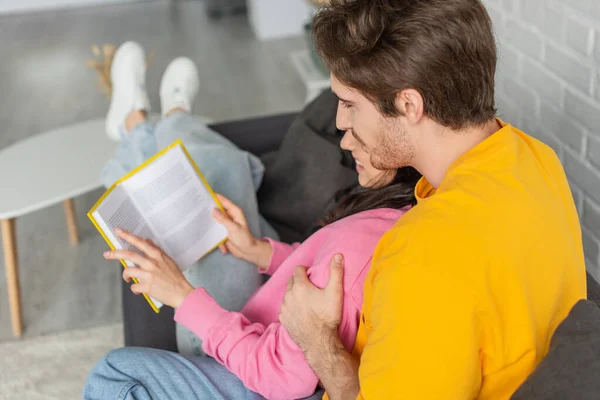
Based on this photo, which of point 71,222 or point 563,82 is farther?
point 71,222

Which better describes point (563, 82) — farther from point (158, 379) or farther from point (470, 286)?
point (158, 379)

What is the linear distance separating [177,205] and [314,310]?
1.72 ft

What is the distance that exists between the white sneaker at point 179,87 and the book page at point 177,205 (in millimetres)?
836

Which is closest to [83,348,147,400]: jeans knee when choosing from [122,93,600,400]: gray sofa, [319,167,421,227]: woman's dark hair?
[122,93,600,400]: gray sofa

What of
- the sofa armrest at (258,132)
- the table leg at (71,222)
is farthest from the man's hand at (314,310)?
the table leg at (71,222)

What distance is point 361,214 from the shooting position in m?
1.30

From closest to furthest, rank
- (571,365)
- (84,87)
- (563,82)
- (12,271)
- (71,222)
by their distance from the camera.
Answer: (571,365), (563,82), (12,271), (71,222), (84,87)

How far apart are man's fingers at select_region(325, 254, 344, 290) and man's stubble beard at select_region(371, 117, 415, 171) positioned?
170mm

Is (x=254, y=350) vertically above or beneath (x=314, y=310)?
beneath

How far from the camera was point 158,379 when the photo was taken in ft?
4.36

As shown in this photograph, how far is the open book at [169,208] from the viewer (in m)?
1.46

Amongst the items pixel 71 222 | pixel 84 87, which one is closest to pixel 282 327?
pixel 71 222

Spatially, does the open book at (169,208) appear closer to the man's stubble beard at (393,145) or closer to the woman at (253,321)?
the woman at (253,321)

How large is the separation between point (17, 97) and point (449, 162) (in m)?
3.77
